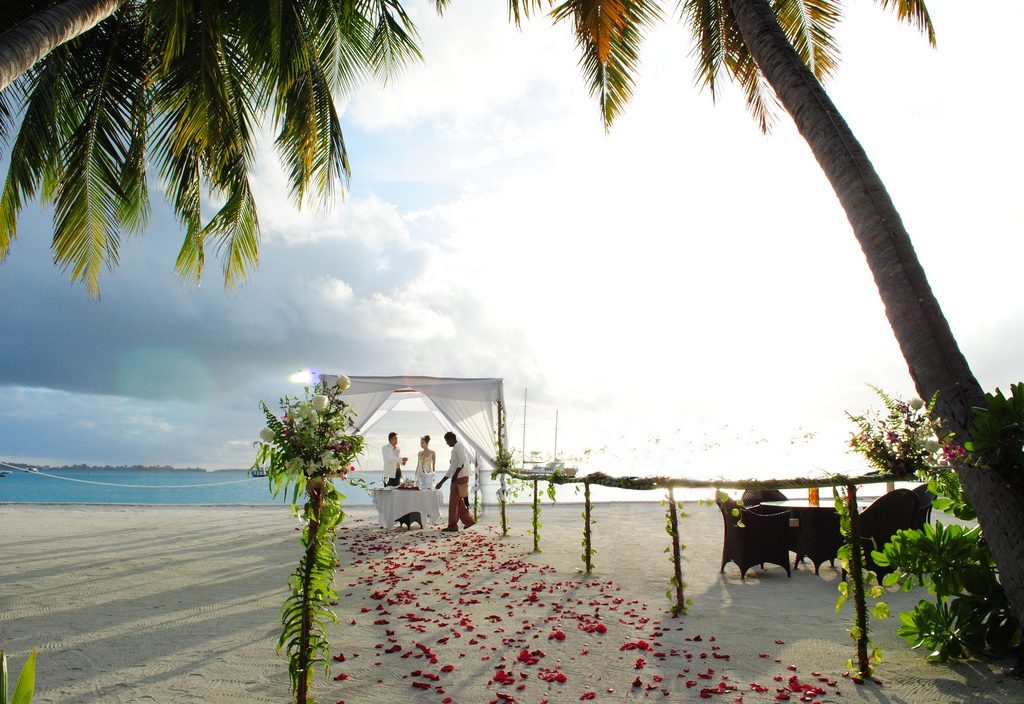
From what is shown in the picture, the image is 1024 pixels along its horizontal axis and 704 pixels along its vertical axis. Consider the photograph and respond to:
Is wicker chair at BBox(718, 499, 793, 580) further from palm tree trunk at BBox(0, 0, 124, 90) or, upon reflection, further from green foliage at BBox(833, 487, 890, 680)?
palm tree trunk at BBox(0, 0, 124, 90)

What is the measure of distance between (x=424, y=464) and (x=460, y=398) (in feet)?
4.73

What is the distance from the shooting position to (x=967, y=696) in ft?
11.6

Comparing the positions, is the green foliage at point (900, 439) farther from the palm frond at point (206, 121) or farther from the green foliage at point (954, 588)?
the palm frond at point (206, 121)

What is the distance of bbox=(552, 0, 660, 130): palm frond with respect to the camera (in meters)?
5.79

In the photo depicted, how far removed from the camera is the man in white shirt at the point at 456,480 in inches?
445

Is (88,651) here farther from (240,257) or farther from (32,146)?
(32,146)

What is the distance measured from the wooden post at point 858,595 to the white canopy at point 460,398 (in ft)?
27.8

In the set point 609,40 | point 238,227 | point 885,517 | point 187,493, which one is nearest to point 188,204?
point 238,227

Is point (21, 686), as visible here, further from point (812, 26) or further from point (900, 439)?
point (812, 26)

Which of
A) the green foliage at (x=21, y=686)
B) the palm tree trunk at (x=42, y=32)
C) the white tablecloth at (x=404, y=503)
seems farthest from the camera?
the white tablecloth at (x=404, y=503)

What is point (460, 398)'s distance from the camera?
12.3 m

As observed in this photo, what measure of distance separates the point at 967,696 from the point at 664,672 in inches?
65.2

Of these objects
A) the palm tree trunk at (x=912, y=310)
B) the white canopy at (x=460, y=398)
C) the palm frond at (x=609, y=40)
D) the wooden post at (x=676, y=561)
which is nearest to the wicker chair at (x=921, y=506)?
the wooden post at (x=676, y=561)

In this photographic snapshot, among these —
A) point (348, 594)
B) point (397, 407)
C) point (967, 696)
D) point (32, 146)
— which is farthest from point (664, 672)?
point (397, 407)
